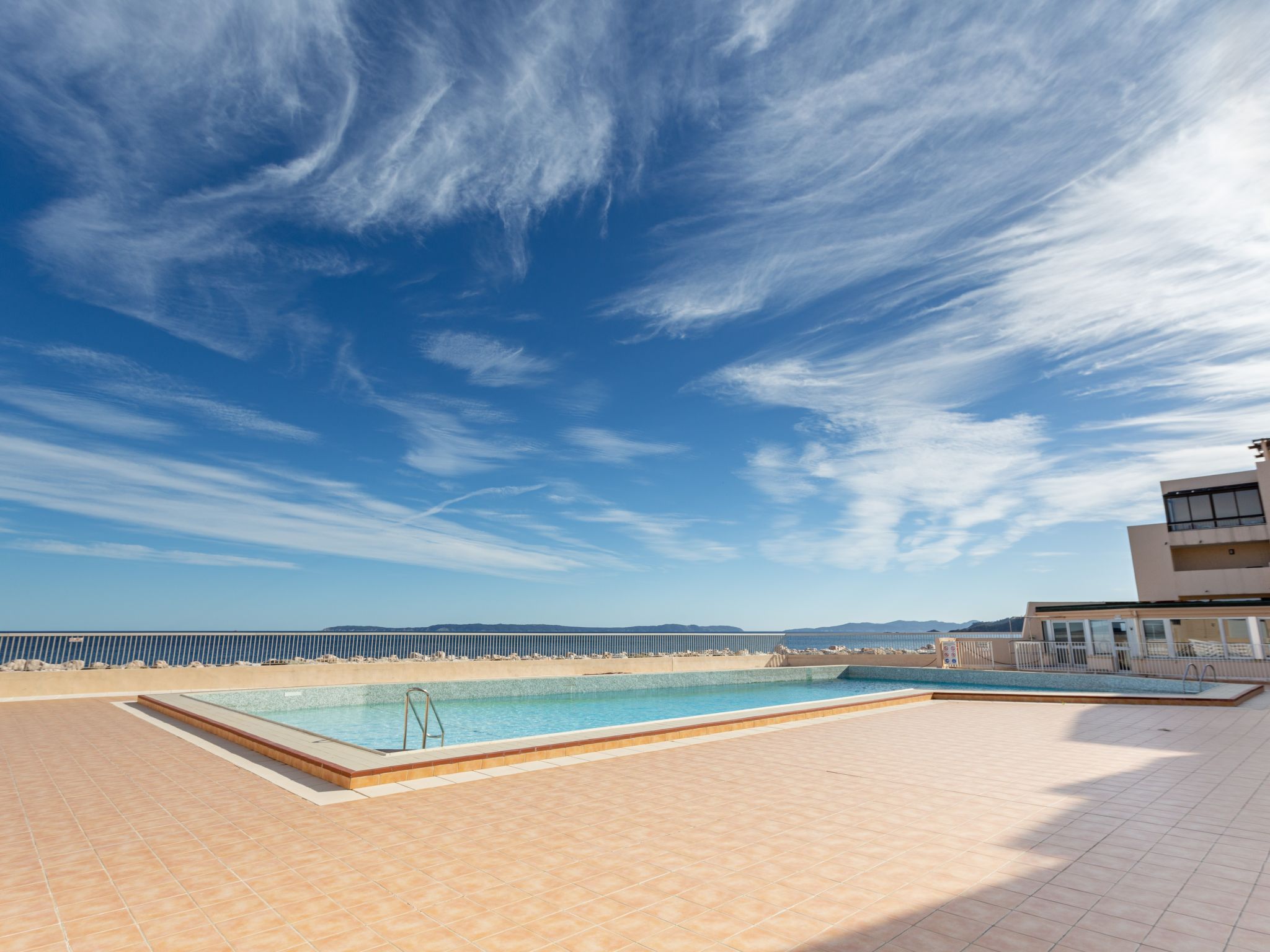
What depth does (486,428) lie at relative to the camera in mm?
22234

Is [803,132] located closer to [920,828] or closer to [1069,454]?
[920,828]

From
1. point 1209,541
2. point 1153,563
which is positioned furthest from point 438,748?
point 1209,541

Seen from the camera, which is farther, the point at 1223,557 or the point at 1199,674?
the point at 1223,557

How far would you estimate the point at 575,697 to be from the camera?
15195 millimetres

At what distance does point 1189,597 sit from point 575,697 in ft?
81.4

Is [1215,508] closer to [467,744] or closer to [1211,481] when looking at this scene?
[1211,481]

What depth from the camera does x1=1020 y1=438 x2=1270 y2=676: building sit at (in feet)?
48.5

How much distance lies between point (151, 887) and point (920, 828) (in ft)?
14.1

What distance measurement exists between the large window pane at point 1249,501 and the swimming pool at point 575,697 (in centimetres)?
1537

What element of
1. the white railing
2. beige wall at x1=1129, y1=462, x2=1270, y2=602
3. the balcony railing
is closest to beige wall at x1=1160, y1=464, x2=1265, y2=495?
beige wall at x1=1129, y1=462, x2=1270, y2=602

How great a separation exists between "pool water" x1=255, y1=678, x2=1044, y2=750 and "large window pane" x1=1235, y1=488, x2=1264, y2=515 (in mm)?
15975

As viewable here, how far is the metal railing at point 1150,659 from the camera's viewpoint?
1405cm

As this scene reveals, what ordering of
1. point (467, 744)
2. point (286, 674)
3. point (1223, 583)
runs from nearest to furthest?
point (467, 744)
point (286, 674)
point (1223, 583)

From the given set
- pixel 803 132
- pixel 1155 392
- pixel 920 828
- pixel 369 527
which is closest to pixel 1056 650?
pixel 1155 392
